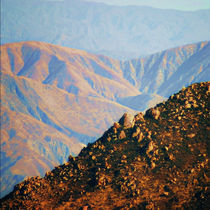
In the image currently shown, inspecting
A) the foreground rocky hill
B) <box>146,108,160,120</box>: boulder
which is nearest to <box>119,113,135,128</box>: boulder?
the foreground rocky hill

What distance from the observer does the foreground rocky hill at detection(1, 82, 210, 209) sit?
16.5 metres

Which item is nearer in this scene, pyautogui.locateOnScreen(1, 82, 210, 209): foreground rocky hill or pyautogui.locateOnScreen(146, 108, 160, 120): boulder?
pyautogui.locateOnScreen(1, 82, 210, 209): foreground rocky hill

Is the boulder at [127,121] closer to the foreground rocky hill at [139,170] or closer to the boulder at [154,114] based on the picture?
the foreground rocky hill at [139,170]

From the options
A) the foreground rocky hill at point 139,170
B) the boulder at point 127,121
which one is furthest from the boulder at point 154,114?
the boulder at point 127,121

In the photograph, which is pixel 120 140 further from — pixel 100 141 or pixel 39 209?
pixel 39 209

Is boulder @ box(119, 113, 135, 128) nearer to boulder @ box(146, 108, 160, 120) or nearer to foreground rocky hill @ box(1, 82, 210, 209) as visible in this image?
foreground rocky hill @ box(1, 82, 210, 209)

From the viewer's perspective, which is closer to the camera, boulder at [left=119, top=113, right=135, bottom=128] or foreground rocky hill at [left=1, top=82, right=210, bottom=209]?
foreground rocky hill at [left=1, top=82, right=210, bottom=209]

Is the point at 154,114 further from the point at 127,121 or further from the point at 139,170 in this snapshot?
the point at 139,170

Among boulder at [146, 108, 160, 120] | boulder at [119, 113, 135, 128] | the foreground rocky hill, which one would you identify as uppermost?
boulder at [119, 113, 135, 128]

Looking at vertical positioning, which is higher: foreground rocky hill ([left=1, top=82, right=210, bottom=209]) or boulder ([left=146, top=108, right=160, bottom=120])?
boulder ([left=146, top=108, right=160, bottom=120])

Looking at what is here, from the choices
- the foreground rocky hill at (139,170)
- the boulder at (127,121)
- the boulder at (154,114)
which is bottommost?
the foreground rocky hill at (139,170)

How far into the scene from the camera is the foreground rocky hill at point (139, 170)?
16.5 meters

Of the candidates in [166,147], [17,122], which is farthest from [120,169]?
[17,122]

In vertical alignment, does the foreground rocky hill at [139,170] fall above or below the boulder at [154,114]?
below
